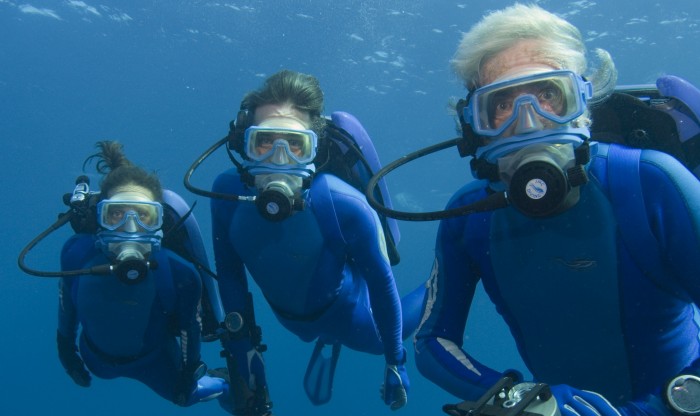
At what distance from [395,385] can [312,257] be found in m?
1.67

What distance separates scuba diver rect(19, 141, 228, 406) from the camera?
5254 mm

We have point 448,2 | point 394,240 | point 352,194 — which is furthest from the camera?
point 448,2

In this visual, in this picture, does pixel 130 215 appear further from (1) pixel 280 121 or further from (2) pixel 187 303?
(1) pixel 280 121

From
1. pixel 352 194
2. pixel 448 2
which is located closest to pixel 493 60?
pixel 352 194

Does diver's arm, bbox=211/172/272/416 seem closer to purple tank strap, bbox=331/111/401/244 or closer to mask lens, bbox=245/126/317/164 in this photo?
mask lens, bbox=245/126/317/164

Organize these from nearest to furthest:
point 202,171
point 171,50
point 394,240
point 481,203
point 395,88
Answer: point 481,203 → point 394,240 → point 171,50 → point 395,88 → point 202,171

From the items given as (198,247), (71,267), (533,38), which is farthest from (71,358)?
(533,38)

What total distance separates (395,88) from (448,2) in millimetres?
5851

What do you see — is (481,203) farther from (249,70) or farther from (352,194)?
(249,70)

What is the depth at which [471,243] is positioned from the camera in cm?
285

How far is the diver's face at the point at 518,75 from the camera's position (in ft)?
8.10

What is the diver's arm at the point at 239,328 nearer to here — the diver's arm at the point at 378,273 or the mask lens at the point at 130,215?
the mask lens at the point at 130,215

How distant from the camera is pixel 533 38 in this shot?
8.85 ft

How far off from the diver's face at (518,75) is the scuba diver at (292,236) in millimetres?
2034
